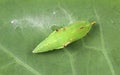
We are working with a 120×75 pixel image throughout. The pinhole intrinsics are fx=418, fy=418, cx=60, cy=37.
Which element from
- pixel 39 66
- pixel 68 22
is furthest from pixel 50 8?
pixel 39 66

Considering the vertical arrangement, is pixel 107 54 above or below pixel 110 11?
below

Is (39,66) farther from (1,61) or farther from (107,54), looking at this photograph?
(107,54)

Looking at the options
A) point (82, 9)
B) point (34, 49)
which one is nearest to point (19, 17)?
point (34, 49)

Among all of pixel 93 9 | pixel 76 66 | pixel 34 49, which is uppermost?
pixel 93 9
